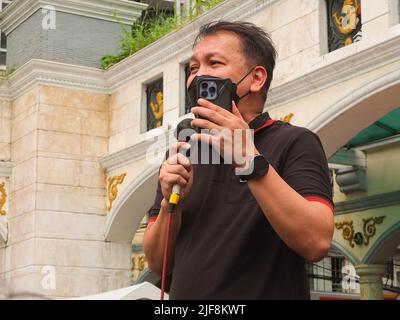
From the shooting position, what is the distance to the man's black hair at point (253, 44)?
2426 millimetres

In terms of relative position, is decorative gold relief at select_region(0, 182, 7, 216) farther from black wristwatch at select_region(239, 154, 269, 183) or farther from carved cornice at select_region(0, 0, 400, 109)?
black wristwatch at select_region(239, 154, 269, 183)

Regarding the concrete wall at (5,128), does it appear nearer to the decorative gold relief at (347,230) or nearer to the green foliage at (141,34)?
the green foliage at (141,34)

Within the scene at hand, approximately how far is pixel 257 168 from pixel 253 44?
49cm

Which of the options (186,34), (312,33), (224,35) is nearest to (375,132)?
(186,34)

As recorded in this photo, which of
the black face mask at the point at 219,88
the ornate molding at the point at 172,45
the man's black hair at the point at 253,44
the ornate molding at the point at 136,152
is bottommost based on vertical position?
the black face mask at the point at 219,88

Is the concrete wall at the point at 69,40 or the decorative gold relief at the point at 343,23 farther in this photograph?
the concrete wall at the point at 69,40

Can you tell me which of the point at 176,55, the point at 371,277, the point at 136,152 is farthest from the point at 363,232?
the point at 176,55

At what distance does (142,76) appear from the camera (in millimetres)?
11562

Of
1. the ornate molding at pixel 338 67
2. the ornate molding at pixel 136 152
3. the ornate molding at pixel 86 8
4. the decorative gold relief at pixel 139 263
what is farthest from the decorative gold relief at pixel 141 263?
the ornate molding at pixel 338 67

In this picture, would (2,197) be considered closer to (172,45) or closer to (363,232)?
(172,45)

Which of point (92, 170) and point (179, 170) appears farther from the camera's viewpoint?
point (92, 170)

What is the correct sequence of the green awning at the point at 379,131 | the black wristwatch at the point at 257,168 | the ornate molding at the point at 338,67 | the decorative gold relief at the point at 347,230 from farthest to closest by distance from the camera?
→ the decorative gold relief at the point at 347,230 → the green awning at the point at 379,131 → the ornate molding at the point at 338,67 → the black wristwatch at the point at 257,168

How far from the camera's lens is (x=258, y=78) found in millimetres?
2414

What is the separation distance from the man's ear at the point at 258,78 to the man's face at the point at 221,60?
0.06 ft
